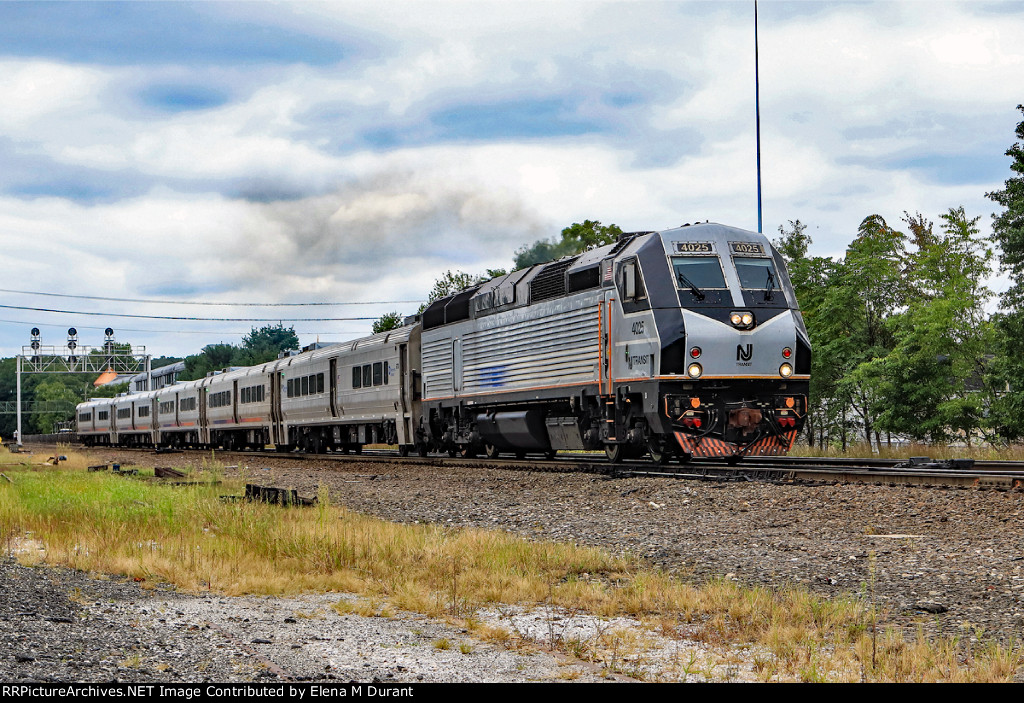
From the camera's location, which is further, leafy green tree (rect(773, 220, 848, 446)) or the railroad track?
leafy green tree (rect(773, 220, 848, 446))

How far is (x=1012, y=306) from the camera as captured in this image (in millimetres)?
27828

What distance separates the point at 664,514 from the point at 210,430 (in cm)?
4111

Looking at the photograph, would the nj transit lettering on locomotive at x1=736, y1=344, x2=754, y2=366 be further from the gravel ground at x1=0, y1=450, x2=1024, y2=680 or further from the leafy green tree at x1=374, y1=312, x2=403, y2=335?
the leafy green tree at x1=374, y1=312, x2=403, y2=335

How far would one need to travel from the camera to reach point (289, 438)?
131 ft

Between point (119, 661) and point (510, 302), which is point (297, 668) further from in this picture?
point (510, 302)

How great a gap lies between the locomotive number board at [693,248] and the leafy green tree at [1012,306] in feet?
41.9

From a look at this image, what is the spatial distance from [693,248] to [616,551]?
29.2 feet

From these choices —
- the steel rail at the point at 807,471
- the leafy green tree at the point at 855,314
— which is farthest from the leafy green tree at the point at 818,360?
the steel rail at the point at 807,471

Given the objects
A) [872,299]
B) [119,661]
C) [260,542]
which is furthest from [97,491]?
[872,299]

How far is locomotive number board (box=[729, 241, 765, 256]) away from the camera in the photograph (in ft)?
60.3

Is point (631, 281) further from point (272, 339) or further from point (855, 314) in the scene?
point (272, 339)

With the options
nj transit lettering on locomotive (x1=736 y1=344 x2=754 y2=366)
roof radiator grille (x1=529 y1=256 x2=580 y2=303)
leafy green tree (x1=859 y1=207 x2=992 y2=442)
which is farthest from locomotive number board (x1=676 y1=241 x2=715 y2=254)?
leafy green tree (x1=859 y1=207 x2=992 y2=442)

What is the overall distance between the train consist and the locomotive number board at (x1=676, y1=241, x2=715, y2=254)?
3cm
